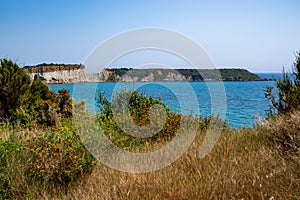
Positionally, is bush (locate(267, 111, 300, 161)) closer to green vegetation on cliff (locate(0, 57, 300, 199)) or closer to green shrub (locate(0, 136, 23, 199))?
green vegetation on cliff (locate(0, 57, 300, 199))

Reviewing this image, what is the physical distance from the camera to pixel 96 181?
3.26 metres

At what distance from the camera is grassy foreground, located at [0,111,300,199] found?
8.70 feet

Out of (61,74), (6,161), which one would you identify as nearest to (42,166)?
(6,161)

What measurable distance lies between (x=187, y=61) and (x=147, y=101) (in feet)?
6.98

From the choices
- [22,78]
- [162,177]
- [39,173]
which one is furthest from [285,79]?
[22,78]

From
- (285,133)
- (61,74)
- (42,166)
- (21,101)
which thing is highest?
(61,74)

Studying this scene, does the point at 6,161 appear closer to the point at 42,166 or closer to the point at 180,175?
the point at 42,166

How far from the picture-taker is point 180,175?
300 cm

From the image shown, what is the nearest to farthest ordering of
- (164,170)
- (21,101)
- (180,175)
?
(180,175) → (164,170) → (21,101)

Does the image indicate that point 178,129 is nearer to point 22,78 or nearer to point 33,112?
point 33,112

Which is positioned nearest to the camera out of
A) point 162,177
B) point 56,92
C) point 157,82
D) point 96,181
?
point 162,177

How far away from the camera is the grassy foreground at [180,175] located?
8.70 ft

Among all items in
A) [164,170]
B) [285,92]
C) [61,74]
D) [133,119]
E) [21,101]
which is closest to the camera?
[164,170]

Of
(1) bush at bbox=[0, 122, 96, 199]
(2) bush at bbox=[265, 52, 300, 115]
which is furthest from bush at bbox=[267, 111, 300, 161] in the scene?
(2) bush at bbox=[265, 52, 300, 115]
